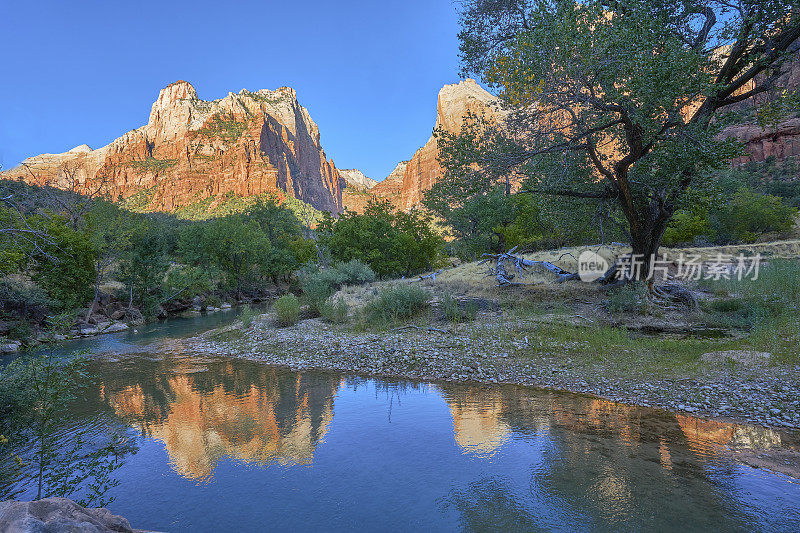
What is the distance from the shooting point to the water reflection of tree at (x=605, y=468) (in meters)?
3.88

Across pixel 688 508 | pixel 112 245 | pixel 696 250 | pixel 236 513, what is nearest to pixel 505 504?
pixel 688 508

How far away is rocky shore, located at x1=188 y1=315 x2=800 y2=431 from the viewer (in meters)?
6.49

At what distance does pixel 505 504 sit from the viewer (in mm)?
4145

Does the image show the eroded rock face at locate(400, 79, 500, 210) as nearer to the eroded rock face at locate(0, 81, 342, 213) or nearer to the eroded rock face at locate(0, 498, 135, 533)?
the eroded rock face at locate(0, 81, 342, 213)

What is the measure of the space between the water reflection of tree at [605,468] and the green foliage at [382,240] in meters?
24.0

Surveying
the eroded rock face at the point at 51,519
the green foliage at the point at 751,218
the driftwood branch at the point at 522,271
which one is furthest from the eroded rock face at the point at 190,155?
the eroded rock face at the point at 51,519

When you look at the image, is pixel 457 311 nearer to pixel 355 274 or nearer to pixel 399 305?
pixel 399 305

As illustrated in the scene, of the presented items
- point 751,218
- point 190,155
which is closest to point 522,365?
point 751,218

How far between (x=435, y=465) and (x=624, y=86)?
1058 centimetres

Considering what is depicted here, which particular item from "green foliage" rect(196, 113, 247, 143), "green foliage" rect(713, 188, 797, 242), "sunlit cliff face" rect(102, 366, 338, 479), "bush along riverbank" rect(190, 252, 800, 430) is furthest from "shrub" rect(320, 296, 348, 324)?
"green foliage" rect(196, 113, 247, 143)

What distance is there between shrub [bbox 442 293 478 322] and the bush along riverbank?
5 centimetres

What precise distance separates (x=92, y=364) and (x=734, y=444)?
644 inches

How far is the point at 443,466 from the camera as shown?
5.01 m

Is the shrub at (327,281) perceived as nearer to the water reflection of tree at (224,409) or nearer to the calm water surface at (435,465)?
the water reflection of tree at (224,409)
